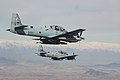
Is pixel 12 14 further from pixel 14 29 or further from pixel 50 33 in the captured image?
pixel 50 33

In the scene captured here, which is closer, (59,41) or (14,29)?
(14,29)

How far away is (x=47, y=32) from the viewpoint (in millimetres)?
132750

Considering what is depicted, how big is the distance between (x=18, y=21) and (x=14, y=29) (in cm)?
379

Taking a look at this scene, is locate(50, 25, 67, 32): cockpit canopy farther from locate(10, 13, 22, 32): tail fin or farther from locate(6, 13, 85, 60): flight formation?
locate(10, 13, 22, 32): tail fin

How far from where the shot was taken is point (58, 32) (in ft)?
444

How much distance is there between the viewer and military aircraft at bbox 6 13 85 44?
13012 centimetres

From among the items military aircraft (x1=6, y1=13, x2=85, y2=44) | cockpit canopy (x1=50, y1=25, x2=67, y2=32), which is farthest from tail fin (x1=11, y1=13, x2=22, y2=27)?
cockpit canopy (x1=50, y1=25, x2=67, y2=32)

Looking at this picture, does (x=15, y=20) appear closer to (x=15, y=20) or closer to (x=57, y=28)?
(x=15, y=20)

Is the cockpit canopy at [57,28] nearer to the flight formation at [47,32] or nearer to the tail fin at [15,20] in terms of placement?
the flight formation at [47,32]

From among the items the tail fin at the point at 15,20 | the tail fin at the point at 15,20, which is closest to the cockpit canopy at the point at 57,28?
the tail fin at the point at 15,20

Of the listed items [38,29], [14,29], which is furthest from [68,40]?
[14,29]

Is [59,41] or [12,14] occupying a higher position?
[12,14]

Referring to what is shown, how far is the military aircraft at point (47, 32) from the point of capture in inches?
5123

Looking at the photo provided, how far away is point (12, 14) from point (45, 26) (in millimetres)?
13223
